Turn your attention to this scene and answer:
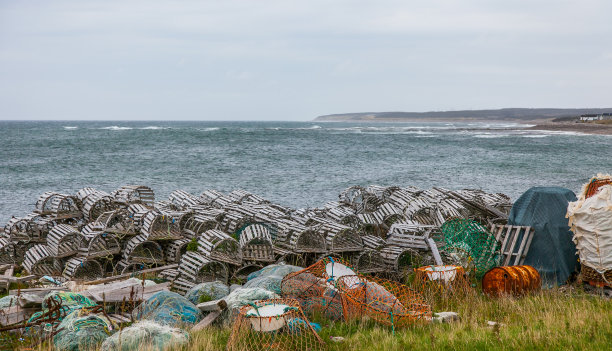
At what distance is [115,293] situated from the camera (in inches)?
279

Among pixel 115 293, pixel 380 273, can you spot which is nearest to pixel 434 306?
pixel 380 273

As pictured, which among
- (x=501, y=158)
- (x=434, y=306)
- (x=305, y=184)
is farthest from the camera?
(x=501, y=158)

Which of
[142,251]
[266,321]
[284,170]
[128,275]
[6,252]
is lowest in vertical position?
[284,170]

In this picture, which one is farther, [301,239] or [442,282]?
[301,239]

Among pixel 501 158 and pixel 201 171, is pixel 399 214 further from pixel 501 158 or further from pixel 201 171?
pixel 501 158

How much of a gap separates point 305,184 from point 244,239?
18719mm

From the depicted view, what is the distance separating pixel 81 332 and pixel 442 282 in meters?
4.81

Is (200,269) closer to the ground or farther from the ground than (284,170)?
farther from the ground

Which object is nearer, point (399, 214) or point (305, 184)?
point (399, 214)

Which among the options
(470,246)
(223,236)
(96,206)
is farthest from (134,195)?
(470,246)

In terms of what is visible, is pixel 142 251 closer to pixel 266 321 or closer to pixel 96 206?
pixel 96 206

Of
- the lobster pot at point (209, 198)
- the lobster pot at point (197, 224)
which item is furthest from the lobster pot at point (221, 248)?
the lobster pot at point (209, 198)

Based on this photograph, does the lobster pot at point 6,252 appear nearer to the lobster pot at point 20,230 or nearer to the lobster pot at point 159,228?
the lobster pot at point 20,230

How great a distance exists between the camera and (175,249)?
33.9 feet
